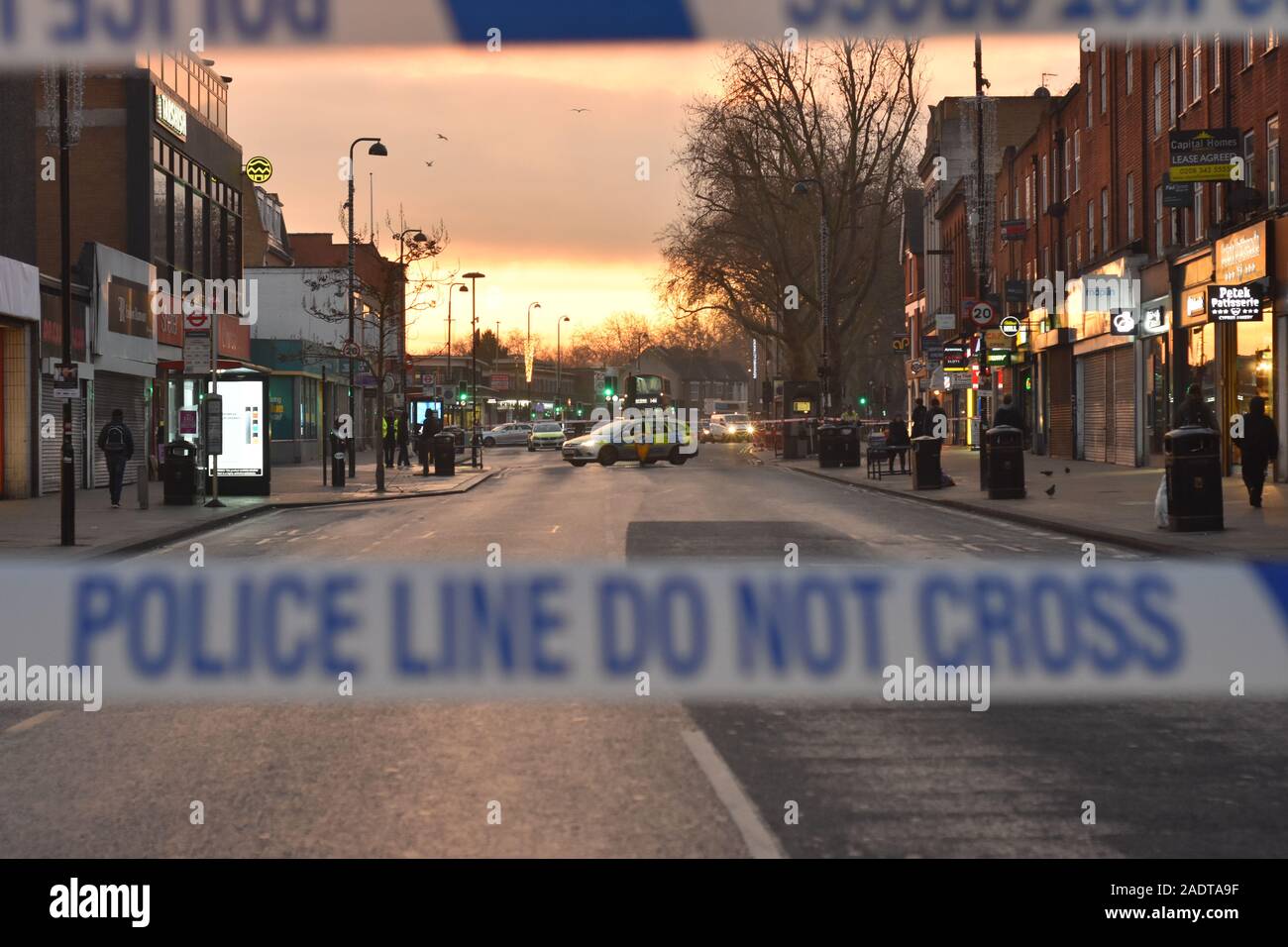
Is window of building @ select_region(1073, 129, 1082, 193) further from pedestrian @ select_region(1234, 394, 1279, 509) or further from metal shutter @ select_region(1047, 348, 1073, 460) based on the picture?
pedestrian @ select_region(1234, 394, 1279, 509)

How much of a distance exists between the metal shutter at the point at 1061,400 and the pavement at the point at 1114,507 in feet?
21.8

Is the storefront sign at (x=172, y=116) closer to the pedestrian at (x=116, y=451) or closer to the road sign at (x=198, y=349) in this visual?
the pedestrian at (x=116, y=451)

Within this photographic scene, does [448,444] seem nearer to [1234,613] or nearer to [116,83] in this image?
[116,83]

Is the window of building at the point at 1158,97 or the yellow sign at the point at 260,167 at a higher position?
the yellow sign at the point at 260,167

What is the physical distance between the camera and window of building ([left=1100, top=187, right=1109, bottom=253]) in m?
44.3

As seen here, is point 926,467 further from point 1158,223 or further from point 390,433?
point 390,433

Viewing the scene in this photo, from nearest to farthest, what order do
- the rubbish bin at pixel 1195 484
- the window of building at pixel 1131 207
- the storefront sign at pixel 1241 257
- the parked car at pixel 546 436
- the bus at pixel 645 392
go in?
1. the rubbish bin at pixel 1195 484
2. the storefront sign at pixel 1241 257
3. the window of building at pixel 1131 207
4. the bus at pixel 645 392
5. the parked car at pixel 546 436

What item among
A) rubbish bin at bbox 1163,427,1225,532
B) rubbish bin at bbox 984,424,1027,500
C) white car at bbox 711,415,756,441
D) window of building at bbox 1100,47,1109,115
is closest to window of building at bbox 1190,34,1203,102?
window of building at bbox 1100,47,1109,115

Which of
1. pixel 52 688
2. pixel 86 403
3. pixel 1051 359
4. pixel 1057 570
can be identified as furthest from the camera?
pixel 1051 359

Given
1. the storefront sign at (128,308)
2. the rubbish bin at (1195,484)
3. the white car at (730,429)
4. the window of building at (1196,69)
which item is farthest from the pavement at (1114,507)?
the white car at (730,429)

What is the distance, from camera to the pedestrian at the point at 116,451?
2858 centimetres

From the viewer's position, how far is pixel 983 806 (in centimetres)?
626

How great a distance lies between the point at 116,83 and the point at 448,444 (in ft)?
44.4
